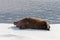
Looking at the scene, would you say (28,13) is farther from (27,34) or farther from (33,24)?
(27,34)

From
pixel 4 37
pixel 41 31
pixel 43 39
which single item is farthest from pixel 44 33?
pixel 4 37

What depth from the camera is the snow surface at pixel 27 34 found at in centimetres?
368

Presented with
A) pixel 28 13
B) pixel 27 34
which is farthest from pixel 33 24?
pixel 28 13

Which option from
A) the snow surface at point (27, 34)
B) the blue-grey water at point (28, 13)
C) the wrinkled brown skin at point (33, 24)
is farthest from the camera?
the blue-grey water at point (28, 13)

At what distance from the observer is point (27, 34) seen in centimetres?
395

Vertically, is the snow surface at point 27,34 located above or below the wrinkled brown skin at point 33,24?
below

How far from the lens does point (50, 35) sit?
389 centimetres

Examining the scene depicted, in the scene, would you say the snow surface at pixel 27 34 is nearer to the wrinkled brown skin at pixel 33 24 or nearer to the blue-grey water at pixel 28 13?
the wrinkled brown skin at pixel 33 24

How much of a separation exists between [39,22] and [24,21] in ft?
0.95

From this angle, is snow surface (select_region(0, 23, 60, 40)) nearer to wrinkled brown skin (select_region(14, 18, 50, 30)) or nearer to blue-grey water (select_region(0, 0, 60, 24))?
wrinkled brown skin (select_region(14, 18, 50, 30))

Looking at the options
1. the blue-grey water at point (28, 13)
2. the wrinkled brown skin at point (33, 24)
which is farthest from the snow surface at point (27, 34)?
the blue-grey water at point (28, 13)

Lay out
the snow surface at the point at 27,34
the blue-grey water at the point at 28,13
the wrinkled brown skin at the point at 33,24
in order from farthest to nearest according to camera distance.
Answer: the blue-grey water at the point at 28,13 < the wrinkled brown skin at the point at 33,24 < the snow surface at the point at 27,34

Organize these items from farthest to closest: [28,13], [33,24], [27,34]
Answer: [28,13] < [33,24] < [27,34]

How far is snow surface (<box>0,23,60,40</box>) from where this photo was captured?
145 inches
